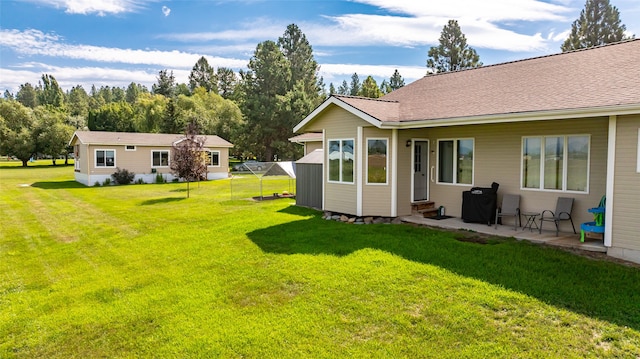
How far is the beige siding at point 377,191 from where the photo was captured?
10.7 metres

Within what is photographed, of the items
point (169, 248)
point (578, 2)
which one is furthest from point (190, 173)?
point (578, 2)

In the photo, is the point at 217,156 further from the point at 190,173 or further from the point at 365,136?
the point at 365,136

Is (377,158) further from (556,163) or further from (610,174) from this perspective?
(610,174)

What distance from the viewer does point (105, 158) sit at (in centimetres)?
2566

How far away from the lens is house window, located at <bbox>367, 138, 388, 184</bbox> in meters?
10.8

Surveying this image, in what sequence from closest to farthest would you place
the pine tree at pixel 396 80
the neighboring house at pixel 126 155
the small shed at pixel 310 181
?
the small shed at pixel 310 181
the neighboring house at pixel 126 155
the pine tree at pixel 396 80

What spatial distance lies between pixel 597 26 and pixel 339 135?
31.1 metres

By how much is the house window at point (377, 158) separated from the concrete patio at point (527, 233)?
53.6 inches

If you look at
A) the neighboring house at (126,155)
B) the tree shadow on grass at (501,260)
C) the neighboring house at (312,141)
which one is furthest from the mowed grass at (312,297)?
the neighboring house at (126,155)

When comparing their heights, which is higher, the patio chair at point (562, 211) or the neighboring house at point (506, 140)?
the neighboring house at point (506, 140)

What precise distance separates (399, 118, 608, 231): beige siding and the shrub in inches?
844

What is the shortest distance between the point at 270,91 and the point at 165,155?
1579 centimetres

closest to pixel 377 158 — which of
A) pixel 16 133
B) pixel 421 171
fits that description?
pixel 421 171

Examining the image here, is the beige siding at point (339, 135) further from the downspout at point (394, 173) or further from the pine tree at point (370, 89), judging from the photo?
the pine tree at point (370, 89)
